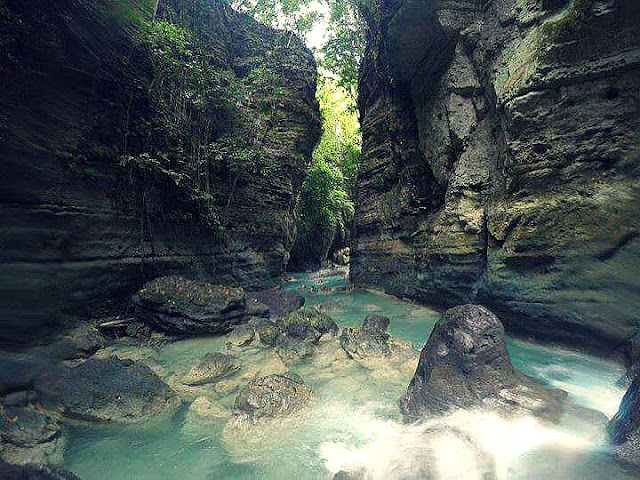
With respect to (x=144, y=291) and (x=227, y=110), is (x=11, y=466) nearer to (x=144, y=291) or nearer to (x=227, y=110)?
(x=144, y=291)

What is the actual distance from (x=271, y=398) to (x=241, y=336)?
2.64 metres

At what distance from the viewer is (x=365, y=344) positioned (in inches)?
211

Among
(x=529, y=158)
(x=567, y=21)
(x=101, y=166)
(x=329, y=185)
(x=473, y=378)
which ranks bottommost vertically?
(x=473, y=378)

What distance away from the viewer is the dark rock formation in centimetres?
232

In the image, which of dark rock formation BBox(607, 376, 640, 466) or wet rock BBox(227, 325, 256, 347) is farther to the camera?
wet rock BBox(227, 325, 256, 347)

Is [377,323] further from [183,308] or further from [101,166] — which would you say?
[101,166]

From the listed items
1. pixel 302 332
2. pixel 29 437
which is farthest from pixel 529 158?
pixel 29 437

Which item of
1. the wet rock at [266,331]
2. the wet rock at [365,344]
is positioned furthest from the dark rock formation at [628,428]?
the wet rock at [266,331]

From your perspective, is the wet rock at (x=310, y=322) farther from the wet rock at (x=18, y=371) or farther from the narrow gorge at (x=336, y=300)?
the wet rock at (x=18, y=371)

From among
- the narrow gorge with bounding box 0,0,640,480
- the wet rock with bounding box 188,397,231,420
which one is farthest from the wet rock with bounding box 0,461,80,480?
the wet rock with bounding box 188,397,231,420

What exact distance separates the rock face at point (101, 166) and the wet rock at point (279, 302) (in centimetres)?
174

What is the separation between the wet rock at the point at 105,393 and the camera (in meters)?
3.52

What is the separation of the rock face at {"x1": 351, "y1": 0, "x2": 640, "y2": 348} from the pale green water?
144 cm

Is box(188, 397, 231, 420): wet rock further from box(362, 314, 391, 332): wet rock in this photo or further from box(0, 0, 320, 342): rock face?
box(362, 314, 391, 332): wet rock
